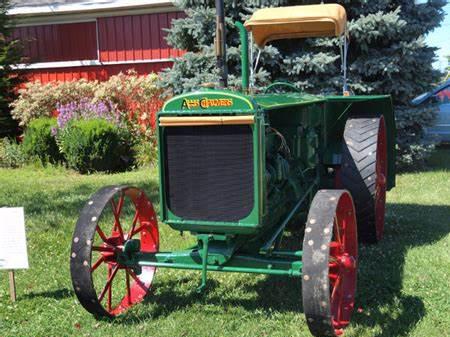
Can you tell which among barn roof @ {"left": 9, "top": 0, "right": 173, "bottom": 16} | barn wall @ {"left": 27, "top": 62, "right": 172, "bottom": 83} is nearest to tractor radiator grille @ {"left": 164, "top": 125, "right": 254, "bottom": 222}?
barn roof @ {"left": 9, "top": 0, "right": 173, "bottom": 16}

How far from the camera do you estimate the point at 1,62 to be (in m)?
11.6

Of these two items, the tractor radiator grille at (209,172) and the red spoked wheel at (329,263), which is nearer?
the red spoked wheel at (329,263)

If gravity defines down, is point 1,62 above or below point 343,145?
above

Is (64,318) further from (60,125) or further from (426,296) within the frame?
(60,125)

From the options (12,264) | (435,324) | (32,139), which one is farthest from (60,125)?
(435,324)

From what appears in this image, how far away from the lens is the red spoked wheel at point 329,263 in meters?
2.87

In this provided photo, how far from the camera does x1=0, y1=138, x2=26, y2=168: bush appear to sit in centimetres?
1101

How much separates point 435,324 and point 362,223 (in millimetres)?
1470

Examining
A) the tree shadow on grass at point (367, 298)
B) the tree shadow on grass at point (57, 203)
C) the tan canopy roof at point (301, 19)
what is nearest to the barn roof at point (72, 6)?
the tree shadow on grass at point (57, 203)

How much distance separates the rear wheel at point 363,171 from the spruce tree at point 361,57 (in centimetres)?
395

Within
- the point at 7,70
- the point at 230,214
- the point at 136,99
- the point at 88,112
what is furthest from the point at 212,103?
the point at 7,70

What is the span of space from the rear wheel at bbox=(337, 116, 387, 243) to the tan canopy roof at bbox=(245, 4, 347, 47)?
0.93 metres

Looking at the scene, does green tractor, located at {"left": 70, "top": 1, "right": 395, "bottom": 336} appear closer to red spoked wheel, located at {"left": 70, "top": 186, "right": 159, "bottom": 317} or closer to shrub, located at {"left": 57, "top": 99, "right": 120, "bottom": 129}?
red spoked wheel, located at {"left": 70, "top": 186, "right": 159, "bottom": 317}

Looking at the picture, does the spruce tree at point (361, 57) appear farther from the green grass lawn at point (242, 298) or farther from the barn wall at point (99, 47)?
the green grass lawn at point (242, 298)
